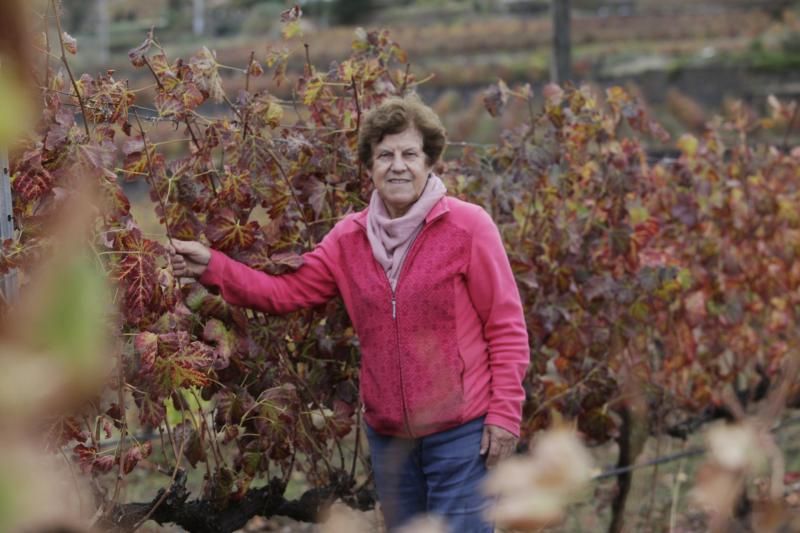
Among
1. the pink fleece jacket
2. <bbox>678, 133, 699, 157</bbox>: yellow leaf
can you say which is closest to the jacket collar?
the pink fleece jacket

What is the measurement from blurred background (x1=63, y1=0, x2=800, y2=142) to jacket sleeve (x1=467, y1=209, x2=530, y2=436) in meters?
11.6

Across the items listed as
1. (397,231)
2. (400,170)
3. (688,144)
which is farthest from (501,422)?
(688,144)

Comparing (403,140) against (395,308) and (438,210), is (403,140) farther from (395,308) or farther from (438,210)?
(395,308)

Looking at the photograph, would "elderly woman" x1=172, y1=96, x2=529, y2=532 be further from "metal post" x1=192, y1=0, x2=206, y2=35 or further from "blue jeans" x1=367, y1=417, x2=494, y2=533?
"metal post" x1=192, y1=0, x2=206, y2=35

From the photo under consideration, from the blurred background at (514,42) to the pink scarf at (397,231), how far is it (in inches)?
457

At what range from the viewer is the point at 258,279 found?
3031 mm

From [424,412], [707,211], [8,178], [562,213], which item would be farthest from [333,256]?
[707,211]

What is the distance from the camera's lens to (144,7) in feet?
123

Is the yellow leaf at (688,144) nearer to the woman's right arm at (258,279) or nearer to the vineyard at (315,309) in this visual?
the vineyard at (315,309)

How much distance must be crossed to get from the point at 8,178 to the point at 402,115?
3.42 feet

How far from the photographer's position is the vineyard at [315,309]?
719 mm

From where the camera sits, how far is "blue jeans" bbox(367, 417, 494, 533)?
2.90 meters

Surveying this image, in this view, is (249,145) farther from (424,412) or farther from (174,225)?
(424,412)

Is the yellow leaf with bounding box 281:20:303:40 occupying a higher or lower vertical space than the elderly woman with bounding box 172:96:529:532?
higher
